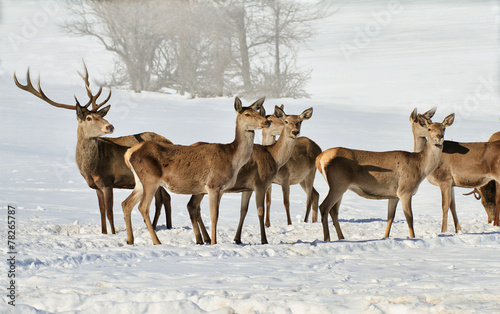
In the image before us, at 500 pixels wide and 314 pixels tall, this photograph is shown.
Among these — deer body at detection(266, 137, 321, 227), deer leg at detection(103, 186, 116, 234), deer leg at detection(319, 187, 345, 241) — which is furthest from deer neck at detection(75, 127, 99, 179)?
deer leg at detection(319, 187, 345, 241)

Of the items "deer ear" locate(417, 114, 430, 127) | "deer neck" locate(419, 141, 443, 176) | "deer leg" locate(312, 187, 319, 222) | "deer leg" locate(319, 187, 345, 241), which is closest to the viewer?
"deer leg" locate(319, 187, 345, 241)

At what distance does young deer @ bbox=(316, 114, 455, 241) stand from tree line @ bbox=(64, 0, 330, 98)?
26367 mm

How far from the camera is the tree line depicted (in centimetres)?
3847

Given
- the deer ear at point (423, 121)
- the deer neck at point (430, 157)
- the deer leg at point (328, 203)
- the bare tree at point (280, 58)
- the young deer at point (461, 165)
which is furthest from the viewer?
the bare tree at point (280, 58)

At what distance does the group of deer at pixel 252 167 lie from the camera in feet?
28.7

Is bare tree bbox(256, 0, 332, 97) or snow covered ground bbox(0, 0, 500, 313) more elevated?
bare tree bbox(256, 0, 332, 97)

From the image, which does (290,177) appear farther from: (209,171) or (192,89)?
(192,89)

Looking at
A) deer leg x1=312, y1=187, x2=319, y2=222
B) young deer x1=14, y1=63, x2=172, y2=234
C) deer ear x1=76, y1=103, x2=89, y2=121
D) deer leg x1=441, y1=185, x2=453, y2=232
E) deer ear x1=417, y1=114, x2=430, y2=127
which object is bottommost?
deer leg x1=312, y1=187, x2=319, y2=222

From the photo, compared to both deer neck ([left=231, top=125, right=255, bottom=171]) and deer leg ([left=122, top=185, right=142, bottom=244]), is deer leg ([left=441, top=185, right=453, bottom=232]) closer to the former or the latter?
deer neck ([left=231, top=125, right=255, bottom=171])

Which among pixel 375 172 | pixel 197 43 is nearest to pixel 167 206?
pixel 375 172

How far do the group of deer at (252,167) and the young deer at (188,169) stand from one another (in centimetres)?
1

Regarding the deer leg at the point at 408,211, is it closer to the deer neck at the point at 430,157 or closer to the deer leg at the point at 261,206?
the deer neck at the point at 430,157

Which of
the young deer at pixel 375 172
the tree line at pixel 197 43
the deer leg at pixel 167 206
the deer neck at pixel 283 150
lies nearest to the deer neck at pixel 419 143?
the young deer at pixel 375 172

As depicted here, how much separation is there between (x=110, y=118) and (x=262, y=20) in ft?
58.1
